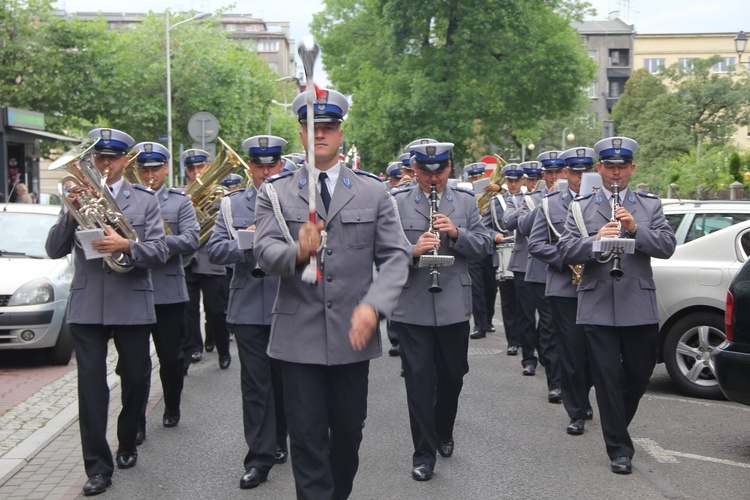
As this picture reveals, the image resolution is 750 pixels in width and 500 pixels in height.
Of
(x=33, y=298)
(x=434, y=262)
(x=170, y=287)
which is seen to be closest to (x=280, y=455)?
(x=170, y=287)

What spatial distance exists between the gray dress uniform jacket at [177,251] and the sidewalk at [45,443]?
119cm

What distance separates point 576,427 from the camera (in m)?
7.97

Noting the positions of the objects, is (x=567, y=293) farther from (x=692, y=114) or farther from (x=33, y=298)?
(x=692, y=114)

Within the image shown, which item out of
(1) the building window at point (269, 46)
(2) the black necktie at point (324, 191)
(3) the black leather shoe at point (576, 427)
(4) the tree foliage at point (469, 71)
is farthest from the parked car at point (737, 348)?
(1) the building window at point (269, 46)

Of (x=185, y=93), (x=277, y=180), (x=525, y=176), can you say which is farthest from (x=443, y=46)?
(x=277, y=180)

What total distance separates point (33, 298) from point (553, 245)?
5.76m

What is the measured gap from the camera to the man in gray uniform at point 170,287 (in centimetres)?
789

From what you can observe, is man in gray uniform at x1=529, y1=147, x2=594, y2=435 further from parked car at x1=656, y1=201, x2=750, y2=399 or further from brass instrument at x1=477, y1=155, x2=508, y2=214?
brass instrument at x1=477, y1=155, x2=508, y2=214

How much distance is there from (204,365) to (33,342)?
6.16ft

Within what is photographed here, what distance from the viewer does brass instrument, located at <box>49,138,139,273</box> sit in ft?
20.3

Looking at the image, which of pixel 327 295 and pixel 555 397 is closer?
pixel 327 295

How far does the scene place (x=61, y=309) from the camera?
11133mm

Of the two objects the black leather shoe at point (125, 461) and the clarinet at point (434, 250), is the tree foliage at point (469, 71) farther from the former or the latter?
the black leather shoe at point (125, 461)

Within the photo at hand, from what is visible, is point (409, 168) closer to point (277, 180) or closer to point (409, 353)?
point (409, 353)
